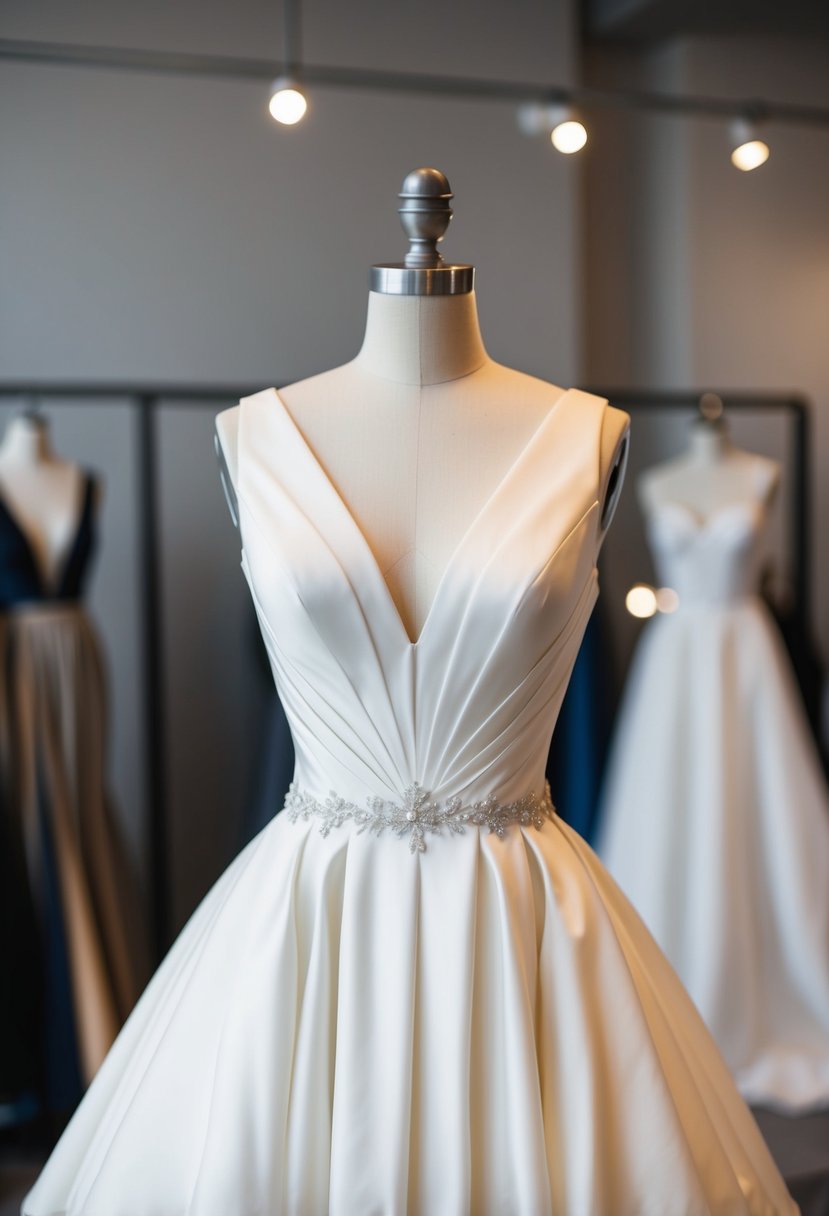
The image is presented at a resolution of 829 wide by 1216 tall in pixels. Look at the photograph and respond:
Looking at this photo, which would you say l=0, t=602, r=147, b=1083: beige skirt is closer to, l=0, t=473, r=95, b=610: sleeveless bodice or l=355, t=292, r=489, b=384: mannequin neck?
l=0, t=473, r=95, b=610: sleeveless bodice

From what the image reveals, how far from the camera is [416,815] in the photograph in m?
1.30

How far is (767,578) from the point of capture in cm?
305

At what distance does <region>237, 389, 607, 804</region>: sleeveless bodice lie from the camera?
50.8 inches

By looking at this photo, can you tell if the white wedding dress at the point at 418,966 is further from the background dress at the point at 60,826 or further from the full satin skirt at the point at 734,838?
the full satin skirt at the point at 734,838

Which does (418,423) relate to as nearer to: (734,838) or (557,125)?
(557,125)

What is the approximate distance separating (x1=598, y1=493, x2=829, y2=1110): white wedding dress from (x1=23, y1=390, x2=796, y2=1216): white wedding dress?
51.6 inches

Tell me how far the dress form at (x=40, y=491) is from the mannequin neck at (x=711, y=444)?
4.88 ft

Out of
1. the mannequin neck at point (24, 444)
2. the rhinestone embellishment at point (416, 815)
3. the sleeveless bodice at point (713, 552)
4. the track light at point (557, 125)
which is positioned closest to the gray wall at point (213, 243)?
the track light at point (557, 125)

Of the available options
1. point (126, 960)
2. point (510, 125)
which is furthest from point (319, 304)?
point (126, 960)

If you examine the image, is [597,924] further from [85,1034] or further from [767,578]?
[767,578]

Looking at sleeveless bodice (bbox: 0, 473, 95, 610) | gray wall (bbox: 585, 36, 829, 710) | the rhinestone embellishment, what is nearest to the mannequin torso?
the rhinestone embellishment

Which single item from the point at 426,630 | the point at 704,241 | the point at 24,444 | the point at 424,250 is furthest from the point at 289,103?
the point at 704,241

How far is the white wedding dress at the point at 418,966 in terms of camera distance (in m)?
1.19

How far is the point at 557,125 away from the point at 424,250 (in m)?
0.78
